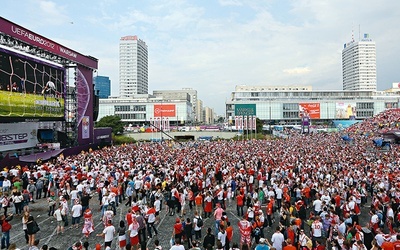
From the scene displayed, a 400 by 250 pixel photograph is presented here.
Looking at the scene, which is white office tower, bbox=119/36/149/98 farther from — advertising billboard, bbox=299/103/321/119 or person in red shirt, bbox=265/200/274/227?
person in red shirt, bbox=265/200/274/227

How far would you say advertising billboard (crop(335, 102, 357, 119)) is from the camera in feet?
342

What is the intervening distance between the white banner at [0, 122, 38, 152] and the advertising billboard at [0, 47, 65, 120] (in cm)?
262

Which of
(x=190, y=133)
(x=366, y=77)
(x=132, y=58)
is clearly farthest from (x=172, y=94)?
(x=366, y=77)

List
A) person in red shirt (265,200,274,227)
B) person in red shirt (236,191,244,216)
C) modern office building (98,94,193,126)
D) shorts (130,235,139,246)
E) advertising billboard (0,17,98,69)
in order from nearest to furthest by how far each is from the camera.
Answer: shorts (130,235,139,246), person in red shirt (265,200,274,227), person in red shirt (236,191,244,216), advertising billboard (0,17,98,69), modern office building (98,94,193,126)

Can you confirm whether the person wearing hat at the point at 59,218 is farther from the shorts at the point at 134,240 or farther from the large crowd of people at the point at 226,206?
the shorts at the point at 134,240

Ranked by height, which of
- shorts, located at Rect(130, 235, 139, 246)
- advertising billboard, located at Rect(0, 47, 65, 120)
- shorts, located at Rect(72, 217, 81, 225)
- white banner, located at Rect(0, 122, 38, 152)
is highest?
advertising billboard, located at Rect(0, 47, 65, 120)

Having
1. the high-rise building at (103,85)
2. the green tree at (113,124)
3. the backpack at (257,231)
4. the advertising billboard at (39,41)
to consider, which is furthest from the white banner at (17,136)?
the high-rise building at (103,85)

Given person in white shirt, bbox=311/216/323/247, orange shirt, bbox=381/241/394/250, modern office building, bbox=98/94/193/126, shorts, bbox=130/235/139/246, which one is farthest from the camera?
modern office building, bbox=98/94/193/126

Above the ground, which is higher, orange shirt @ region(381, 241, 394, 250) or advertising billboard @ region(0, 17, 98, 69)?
advertising billboard @ region(0, 17, 98, 69)

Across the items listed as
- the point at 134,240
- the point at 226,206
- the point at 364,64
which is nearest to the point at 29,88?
the point at 226,206

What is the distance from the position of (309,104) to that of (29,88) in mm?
97013

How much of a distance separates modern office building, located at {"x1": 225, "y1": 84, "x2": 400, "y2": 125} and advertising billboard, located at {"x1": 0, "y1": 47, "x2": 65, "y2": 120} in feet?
257

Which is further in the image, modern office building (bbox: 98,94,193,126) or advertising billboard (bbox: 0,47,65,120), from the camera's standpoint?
modern office building (bbox: 98,94,193,126)

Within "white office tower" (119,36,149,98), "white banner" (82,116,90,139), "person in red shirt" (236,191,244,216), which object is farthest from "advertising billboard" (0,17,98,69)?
"white office tower" (119,36,149,98)
